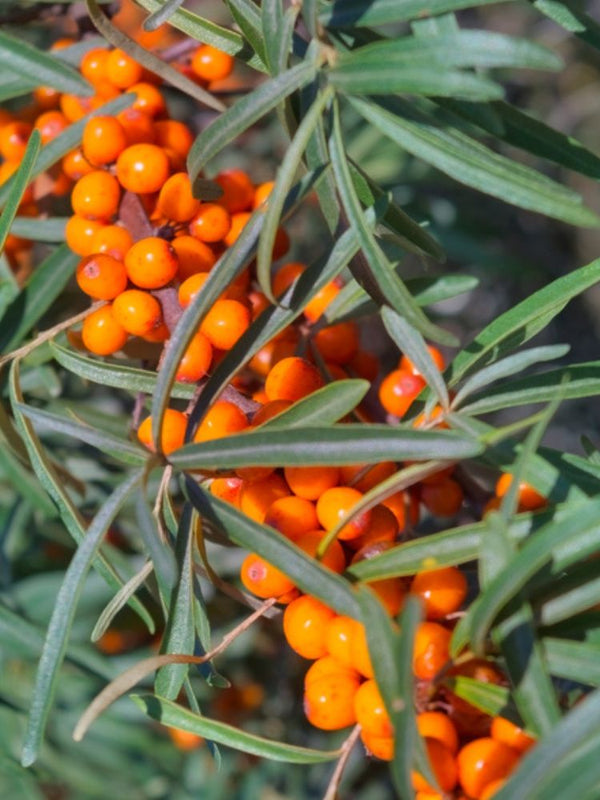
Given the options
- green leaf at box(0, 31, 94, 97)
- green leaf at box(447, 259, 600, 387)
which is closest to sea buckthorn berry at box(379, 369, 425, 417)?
green leaf at box(447, 259, 600, 387)

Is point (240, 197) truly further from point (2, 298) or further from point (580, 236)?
point (580, 236)

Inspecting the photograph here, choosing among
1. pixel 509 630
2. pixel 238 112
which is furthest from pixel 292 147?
pixel 509 630

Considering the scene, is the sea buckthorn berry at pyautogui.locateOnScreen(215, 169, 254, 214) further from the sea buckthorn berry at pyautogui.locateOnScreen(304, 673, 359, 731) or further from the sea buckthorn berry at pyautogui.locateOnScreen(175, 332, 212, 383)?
the sea buckthorn berry at pyautogui.locateOnScreen(304, 673, 359, 731)

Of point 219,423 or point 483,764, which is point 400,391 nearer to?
point 219,423

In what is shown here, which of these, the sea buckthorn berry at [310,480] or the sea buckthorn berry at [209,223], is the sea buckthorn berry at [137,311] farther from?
the sea buckthorn berry at [310,480]

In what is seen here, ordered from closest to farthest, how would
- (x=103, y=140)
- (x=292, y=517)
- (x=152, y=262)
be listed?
(x=292, y=517) < (x=152, y=262) < (x=103, y=140)

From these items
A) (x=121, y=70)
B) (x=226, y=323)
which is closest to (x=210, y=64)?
(x=121, y=70)

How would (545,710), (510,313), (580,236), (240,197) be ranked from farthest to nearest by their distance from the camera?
(580,236)
(240,197)
(510,313)
(545,710)
